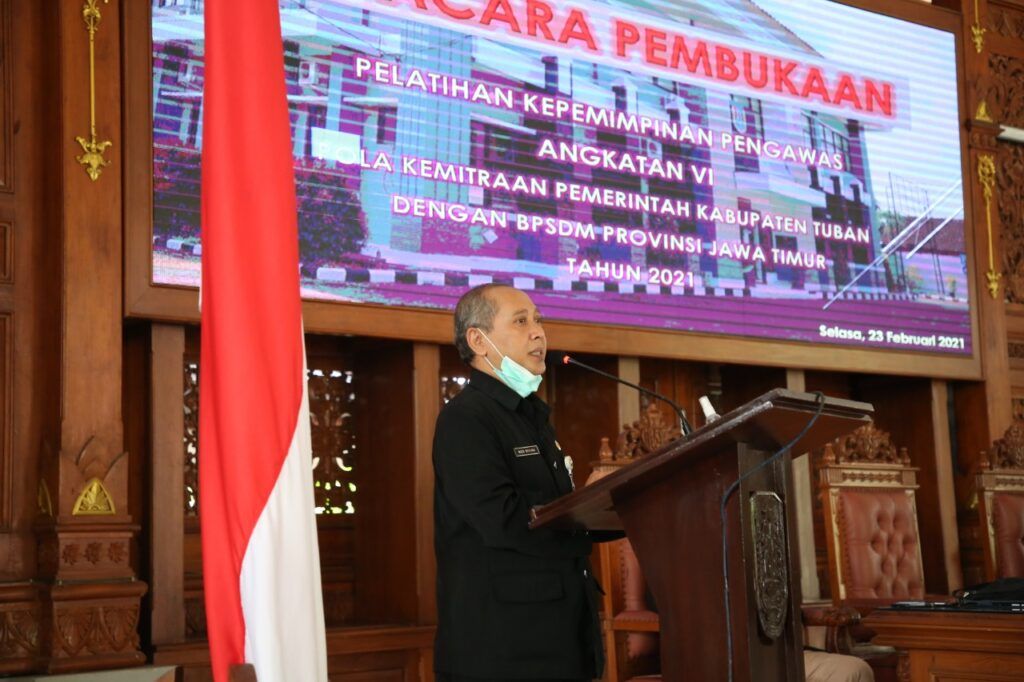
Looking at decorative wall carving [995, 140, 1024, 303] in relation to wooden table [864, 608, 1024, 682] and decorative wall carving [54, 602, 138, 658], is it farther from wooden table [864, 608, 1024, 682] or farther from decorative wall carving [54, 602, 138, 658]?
decorative wall carving [54, 602, 138, 658]

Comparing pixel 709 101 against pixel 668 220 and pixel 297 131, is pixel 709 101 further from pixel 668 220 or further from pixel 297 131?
pixel 297 131

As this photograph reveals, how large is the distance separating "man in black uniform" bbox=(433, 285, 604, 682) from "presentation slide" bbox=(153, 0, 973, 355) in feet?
5.85

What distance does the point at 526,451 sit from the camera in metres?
2.50

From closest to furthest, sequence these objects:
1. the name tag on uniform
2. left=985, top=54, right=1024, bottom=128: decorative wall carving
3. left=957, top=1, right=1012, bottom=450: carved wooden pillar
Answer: the name tag on uniform → left=957, top=1, right=1012, bottom=450: carved wooden pillar → left=985, top=54, right=1024, bottom=128: decorative wall carving

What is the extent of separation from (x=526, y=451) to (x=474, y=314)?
319 mm

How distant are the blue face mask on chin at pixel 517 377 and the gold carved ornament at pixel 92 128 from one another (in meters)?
1.80

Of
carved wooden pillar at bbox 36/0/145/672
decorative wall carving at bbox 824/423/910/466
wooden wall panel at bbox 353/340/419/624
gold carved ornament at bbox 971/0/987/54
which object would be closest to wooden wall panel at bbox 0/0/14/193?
carved wooden pillar at bbox 36/0/145/672

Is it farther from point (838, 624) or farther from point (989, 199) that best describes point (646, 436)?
point (989, 199)

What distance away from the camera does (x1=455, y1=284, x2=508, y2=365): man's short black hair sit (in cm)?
261

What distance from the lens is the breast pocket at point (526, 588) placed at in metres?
2.38

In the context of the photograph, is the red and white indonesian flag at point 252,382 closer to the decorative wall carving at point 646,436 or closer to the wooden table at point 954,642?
the wooden table at point 954,642

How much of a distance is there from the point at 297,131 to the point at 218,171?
7.49 feet

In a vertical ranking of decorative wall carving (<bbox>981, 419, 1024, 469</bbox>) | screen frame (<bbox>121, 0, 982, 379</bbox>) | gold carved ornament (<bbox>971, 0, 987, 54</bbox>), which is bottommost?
decorative wall carving (<bbox>981, 419, 1024, 469</bbox>)

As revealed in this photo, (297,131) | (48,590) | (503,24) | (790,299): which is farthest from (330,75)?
(790,299)
